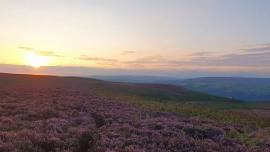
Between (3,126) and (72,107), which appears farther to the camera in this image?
(72,107)

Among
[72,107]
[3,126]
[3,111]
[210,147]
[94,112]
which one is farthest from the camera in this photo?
[72,107]

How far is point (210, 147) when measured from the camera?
15031 mm

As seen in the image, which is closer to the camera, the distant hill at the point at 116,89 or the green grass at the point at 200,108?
the green grass at the point at 200,108

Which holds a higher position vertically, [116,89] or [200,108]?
[116,89]

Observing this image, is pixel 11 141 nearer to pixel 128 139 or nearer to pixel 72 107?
pixel 128 139

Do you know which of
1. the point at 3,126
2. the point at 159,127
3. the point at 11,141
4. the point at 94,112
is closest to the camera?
the point at 11,141

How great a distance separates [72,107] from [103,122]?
19.7 ft

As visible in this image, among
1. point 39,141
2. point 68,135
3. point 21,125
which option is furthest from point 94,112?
point 39,141

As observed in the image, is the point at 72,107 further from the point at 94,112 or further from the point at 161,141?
the point at 161,141

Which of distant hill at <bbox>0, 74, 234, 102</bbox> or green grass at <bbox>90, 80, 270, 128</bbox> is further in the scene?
distant hill at <bbox>0, 74, 234, 102</bbox>

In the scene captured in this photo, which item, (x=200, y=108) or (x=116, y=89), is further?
(x=116, y=89)

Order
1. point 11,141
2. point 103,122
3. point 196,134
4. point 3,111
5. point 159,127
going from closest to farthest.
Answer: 1. point 11,141
2. point 196,134
3. point 159,127
4. point 103,122
5. point 3,111

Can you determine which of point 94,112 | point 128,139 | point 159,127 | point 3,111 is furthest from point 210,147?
point 3,111

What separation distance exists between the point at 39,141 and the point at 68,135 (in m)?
1.68
